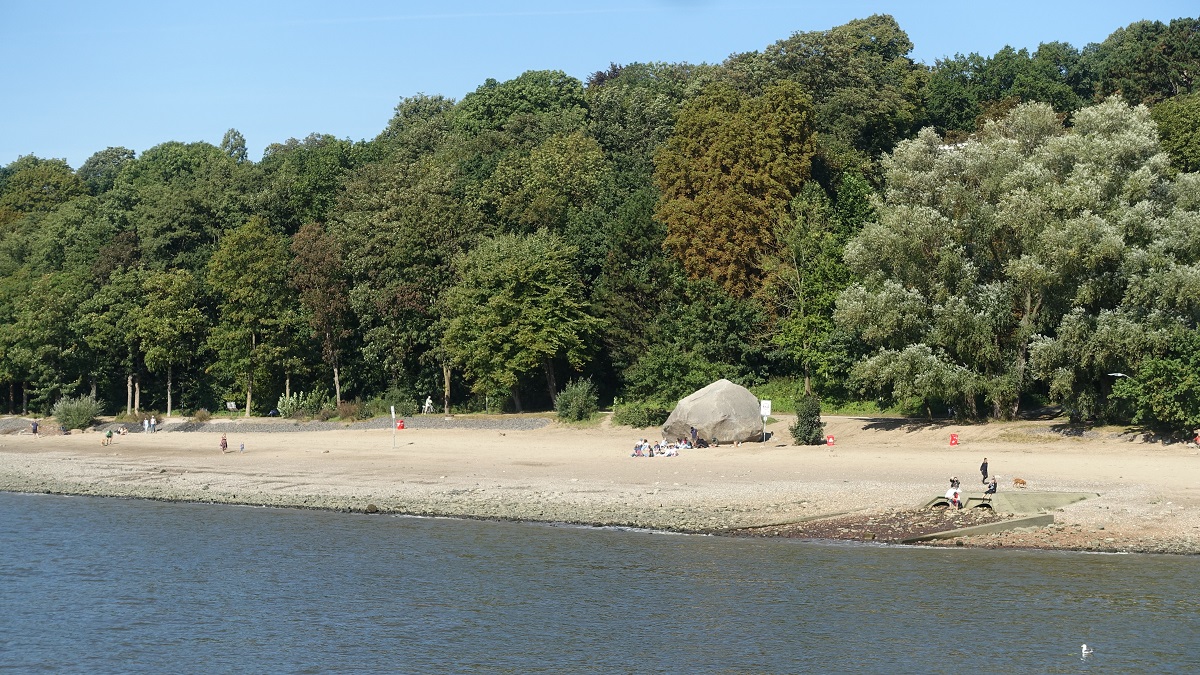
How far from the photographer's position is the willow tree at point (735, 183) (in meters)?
60.7

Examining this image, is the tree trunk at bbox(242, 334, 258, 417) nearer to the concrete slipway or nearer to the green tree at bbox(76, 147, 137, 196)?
the concrete slipway

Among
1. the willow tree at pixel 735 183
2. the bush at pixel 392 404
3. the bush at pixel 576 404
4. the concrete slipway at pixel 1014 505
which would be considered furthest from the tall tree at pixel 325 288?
the concrete slipway at pixel 1014 505

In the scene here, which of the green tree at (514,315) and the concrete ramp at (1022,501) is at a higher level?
the green tree at (514,315)

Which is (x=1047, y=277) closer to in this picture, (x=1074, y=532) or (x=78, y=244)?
(x=1074, y=532)

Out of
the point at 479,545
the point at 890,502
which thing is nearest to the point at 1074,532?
the point at 890,502

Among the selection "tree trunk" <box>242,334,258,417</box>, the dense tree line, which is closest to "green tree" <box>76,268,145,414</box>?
the dense tree line

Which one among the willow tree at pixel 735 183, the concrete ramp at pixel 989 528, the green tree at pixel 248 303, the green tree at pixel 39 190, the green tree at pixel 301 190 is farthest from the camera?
the green tree at pixel 39 190

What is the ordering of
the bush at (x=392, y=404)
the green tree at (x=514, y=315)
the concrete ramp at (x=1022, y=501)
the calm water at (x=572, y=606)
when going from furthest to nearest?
the bush at (x=392, y=404), the green tree at (x=514, y=315), the concrete ramp at (x=1022, y=501), the calm water at (x=572, y=606)

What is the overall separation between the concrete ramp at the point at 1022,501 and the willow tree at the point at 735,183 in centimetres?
2968

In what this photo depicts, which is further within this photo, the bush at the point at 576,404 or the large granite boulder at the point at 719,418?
the bush at the point at 576,404

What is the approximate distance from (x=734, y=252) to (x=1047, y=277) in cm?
1861

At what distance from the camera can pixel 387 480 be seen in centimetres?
4222

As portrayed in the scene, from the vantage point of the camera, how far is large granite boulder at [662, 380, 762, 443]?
46.2 m

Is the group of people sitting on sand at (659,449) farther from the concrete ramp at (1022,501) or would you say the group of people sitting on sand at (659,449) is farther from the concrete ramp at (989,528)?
the concrete ramp at (989,528)
